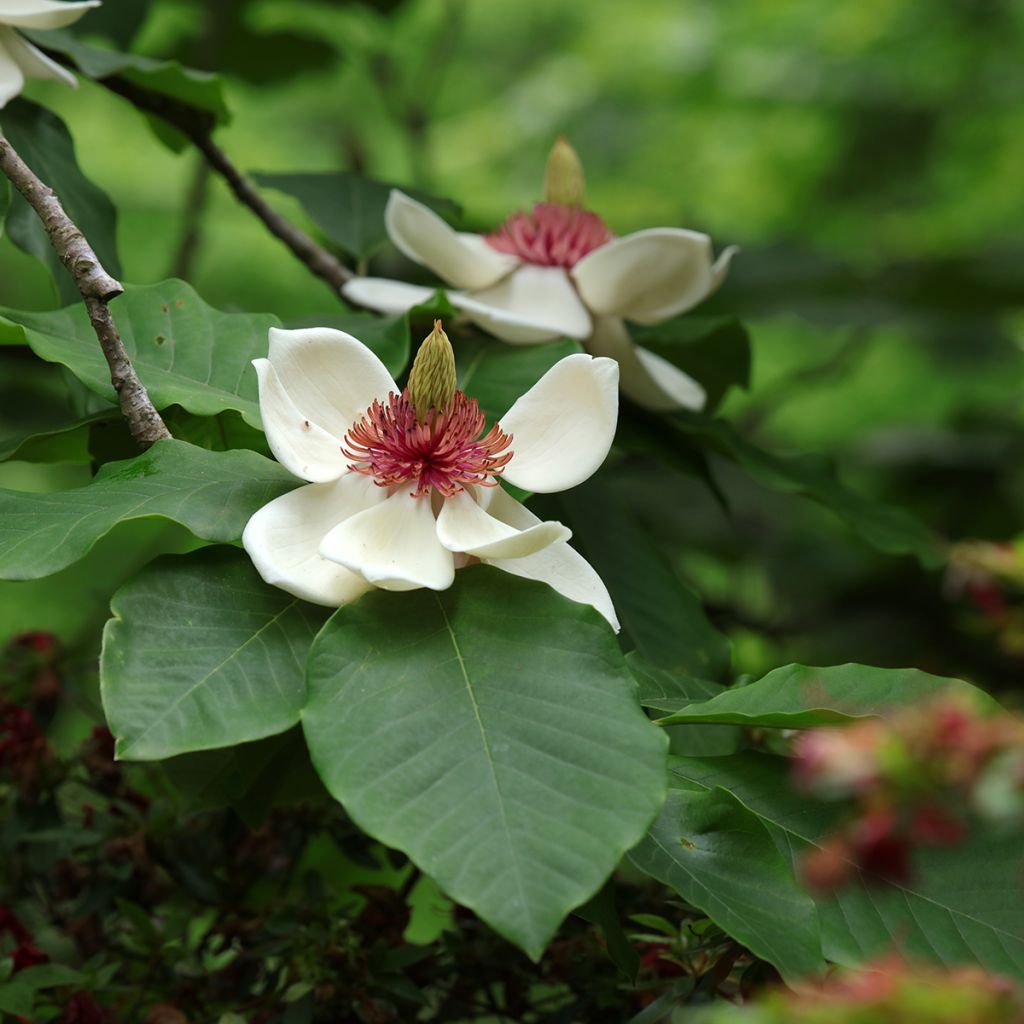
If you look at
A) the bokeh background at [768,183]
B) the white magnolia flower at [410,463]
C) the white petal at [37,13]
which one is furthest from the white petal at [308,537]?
the bokeh background at [768,183]

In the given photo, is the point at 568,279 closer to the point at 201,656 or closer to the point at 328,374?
the point at 328,374

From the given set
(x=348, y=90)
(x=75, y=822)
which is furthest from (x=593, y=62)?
(x=75, y=822)

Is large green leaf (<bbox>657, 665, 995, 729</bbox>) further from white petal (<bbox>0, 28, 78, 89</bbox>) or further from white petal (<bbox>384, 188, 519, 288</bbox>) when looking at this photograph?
white petal (<bbox>0, 28, 78, 89</bbox>)

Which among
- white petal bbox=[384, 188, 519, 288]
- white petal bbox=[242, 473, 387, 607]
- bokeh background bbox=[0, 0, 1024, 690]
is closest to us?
white petal bbox=[242, 473, 387, 607]

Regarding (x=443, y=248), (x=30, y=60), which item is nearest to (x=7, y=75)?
(x=30, y=60)

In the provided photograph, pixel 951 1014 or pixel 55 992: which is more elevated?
pixel 951 1014

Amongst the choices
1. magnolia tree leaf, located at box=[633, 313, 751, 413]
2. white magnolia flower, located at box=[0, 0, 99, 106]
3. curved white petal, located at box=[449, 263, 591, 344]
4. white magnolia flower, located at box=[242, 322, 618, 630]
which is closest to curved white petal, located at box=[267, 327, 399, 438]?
white magnolia flower, located at box=[242, 322, 618, 630]

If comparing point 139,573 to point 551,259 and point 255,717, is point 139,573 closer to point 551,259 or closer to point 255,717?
point 255,717
